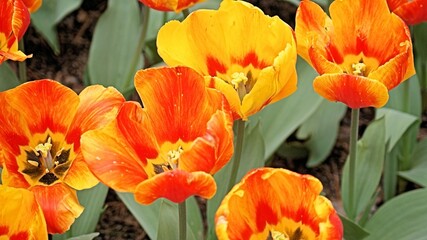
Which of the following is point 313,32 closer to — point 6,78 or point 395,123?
point 395,123

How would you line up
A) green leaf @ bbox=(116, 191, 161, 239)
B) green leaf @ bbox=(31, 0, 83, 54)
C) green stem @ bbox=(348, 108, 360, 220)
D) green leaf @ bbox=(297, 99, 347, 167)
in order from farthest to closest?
green leaf @ bbox=(31, 0, 83, 54)
green leaf @ bbox=(297, 99, 347, 167)
green leaf @ bbox=(116, 191, 161, 239)
green stem @ bbox=(348, 108, 360, 220)

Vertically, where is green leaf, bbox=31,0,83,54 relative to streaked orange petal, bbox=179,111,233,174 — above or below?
below

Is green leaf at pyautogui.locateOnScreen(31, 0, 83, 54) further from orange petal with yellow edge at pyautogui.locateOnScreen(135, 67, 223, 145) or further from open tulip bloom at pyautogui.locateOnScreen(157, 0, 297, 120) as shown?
orange petal with yellow edge at pyautogui.locateOnScreen(135, 67, 223, 145)

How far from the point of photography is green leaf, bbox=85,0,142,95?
2629 millimetres

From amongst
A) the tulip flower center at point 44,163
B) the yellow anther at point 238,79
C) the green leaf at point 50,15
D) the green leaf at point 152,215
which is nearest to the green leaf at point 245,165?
the green leaf at point 152,215

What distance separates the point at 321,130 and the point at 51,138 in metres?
1.10

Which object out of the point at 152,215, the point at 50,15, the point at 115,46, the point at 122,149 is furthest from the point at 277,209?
the point at 50,15

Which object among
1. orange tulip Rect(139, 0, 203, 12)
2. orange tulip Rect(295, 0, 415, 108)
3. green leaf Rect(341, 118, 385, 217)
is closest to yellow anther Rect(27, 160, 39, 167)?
orange tulip Rect(139, 0, 203, 12)

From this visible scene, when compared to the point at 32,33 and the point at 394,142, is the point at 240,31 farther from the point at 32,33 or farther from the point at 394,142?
the point at 32,33

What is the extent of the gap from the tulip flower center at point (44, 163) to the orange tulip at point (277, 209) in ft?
1.41

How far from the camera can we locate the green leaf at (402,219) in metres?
2.09

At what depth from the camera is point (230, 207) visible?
1459mm

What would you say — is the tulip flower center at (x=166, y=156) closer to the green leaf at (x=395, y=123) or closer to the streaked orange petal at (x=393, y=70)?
the streaked orange petal at (x=393, y=70)

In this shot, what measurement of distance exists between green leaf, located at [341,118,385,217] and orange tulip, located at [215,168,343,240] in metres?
0.66
